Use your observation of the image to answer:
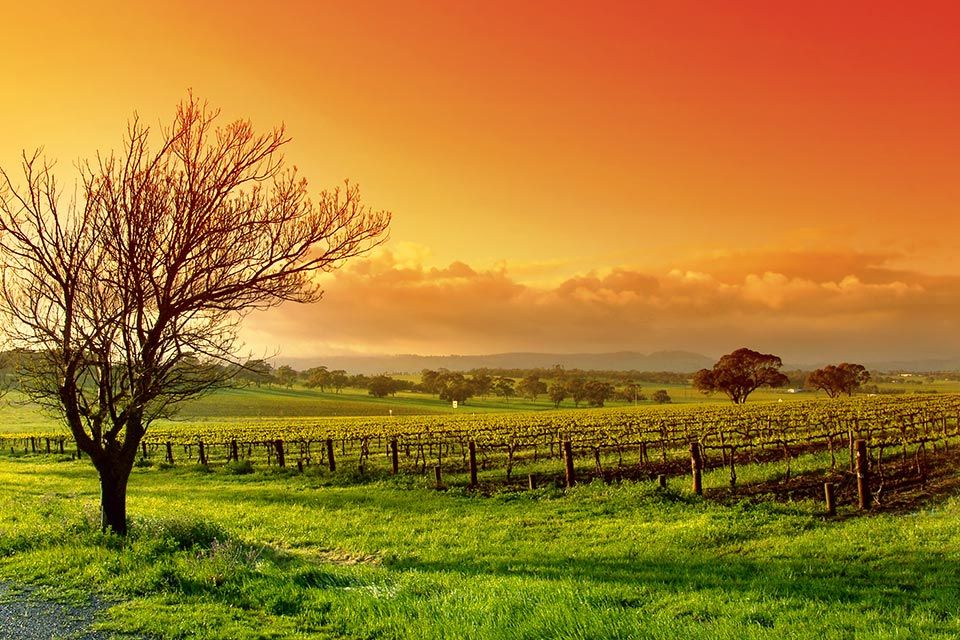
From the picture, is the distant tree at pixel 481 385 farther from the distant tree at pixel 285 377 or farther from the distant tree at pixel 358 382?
the distant tree at pixel 285 377

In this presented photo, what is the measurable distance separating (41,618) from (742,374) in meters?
136

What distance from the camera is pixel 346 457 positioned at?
4406cm

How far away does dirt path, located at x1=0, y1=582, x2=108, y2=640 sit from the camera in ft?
29.2

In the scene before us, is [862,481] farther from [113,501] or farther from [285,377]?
[285,377]

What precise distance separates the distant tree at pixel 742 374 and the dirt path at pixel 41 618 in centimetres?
13417

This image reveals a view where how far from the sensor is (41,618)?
9.64 m

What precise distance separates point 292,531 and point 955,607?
48.7ft

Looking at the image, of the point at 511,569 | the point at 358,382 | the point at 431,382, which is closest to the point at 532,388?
the point at 431,382

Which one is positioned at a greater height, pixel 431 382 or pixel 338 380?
pixel 338 380

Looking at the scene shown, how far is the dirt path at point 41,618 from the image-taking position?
8.91 meters

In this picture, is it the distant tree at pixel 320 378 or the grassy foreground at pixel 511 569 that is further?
the distant tree at pixel 320 378

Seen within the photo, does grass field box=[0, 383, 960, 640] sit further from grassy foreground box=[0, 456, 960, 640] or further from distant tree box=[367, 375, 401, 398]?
distant tree box=[367, 375, 401, 398]

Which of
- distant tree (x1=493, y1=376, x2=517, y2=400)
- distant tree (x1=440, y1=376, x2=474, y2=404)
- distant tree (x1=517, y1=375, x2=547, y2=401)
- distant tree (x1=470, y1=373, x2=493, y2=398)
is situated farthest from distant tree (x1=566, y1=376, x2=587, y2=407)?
distant tree (x1=440, y1=376, x2=474, y2=404)

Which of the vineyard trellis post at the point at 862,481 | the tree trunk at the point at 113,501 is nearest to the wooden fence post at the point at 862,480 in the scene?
the vineyard trellis post at the point at 862,481
